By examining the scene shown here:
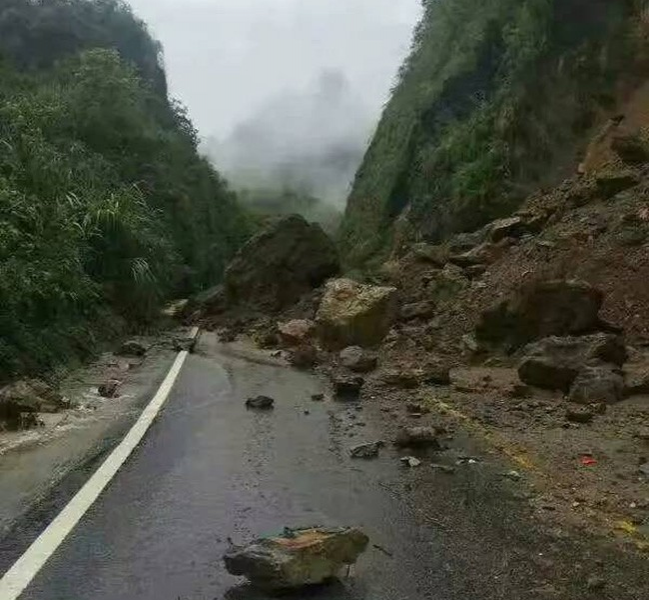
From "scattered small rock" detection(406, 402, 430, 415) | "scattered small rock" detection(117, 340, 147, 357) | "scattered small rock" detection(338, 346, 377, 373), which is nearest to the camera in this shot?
"scattered small rock" detection(406, 402, 430, 415)

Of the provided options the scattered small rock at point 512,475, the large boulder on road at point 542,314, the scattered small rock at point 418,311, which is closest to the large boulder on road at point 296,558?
the scattered small rock at point 512,475

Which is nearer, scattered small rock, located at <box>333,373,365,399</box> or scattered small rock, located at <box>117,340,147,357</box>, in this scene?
scattered small rock, located at <box>333,373,365,399</box>

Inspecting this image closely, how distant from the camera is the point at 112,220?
2016 centimetres

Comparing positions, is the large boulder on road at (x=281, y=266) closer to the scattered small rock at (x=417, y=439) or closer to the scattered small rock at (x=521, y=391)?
the scattered small rock at (x=521, y=391)

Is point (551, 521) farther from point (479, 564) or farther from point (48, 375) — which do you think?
point (48, 375)

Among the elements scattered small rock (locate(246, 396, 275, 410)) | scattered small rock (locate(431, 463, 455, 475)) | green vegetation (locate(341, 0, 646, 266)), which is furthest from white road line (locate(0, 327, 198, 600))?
green vegetation (locate(341, 0, 646, 266))

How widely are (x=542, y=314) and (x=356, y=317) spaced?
5.28 m

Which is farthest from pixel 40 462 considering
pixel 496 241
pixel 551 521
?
pixel 496 241

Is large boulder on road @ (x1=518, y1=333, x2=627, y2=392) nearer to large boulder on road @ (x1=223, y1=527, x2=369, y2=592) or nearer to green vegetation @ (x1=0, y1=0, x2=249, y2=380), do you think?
large boulder on road @ (x1=223, y1=527, x2=369, y2=592)

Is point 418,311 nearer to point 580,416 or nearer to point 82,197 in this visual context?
point 580,416

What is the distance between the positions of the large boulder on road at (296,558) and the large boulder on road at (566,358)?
5562mm

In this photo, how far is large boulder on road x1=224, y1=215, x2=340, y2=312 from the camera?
26.4 meters

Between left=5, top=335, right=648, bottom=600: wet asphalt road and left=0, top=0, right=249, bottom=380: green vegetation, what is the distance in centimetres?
519

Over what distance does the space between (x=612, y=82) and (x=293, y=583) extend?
18311mm
